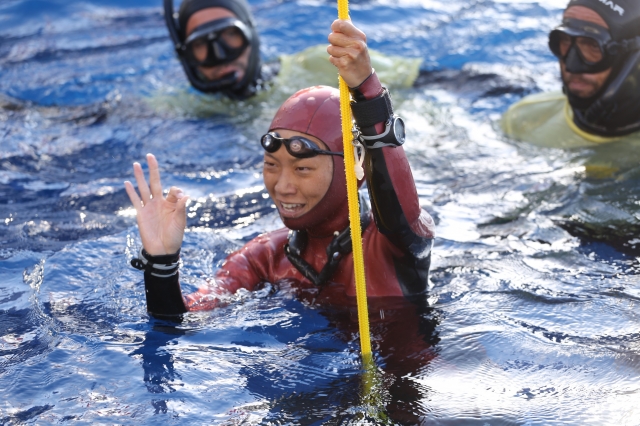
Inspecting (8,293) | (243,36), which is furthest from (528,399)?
(243,36)

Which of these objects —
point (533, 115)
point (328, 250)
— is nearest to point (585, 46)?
point (533, 115)

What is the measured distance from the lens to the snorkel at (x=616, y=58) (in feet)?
18.2

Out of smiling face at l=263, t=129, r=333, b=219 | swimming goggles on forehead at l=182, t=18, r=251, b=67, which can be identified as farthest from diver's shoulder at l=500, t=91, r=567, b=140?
Result: smiling face at l=263, t=129, r=333, b=219

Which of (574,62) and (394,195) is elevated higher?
(574,62)

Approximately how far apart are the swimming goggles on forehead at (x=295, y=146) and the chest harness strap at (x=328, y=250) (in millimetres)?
368

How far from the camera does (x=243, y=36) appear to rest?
283 inches

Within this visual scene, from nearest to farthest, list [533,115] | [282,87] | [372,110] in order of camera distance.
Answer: [372,110], [533,115], [282,87]

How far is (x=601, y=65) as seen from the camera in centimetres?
561

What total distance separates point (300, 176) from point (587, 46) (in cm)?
315

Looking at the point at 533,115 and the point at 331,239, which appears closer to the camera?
the point at 331,239

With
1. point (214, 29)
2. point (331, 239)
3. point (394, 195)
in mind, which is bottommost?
point (331, 239)

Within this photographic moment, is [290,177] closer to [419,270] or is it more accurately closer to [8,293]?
[419,270]

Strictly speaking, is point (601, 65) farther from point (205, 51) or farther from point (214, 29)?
point (205, 51)

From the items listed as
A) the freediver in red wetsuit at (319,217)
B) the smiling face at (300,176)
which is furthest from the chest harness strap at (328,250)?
the smiling face at (300,176)
